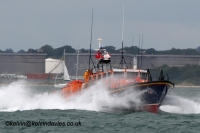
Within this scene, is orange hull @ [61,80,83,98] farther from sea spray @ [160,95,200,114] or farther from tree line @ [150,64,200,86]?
tree line @ [150,64,200,86]

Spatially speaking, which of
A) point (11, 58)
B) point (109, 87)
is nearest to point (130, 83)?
point (109, 87)

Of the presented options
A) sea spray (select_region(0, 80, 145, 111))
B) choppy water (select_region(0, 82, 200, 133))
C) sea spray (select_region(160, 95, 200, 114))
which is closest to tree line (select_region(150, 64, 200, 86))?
sea spray (select_region(0, 80, 145, 111))

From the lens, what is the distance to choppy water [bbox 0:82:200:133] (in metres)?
25.8

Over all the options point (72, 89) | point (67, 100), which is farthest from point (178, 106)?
point (67, 100)

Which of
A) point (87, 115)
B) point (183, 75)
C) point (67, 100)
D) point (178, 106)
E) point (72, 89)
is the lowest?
point (183, 75)

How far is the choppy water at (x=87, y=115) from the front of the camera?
2578 cm

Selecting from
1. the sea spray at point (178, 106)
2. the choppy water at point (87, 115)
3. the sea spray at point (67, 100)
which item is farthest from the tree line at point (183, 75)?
the sea spray at point (178, 106)

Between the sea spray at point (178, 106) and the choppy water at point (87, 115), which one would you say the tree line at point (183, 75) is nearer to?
the choppy water at point (87, 115)

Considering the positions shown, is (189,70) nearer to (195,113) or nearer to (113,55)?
(113,55)

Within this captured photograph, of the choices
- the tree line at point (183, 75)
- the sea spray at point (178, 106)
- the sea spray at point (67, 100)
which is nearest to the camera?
the sea spray at point (67, 100)

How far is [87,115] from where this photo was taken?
98.2ft

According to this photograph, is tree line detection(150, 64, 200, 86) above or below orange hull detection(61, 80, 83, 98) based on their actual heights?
below

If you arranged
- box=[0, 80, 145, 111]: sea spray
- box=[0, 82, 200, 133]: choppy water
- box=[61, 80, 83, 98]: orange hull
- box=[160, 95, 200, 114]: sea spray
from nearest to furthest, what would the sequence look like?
box=[0, 82, 200, 133]: choppy water < box=[0, 80, 145, 111]: sea spray < box=[160, 95, 200, 114]: sea spray < box=[61, 80, 83, 98]: orange hull

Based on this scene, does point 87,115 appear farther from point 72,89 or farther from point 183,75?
point 183,75
